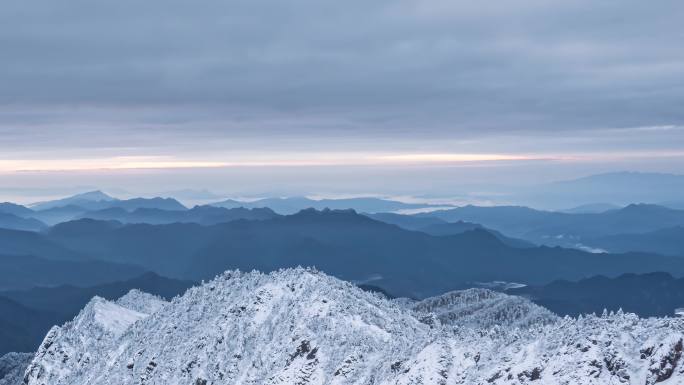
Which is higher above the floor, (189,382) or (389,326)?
(389,326)

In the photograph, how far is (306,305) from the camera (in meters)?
187

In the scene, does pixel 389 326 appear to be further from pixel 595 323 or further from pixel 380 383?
pixel 595 323

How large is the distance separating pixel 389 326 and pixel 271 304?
3512cm

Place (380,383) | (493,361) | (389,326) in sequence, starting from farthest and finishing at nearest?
(389,326) < (380,383) < (493,361)

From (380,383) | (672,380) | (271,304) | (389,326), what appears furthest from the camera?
(271,304)

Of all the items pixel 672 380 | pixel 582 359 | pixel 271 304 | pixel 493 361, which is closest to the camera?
pixel 672 380

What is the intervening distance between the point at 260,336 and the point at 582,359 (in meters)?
88.5

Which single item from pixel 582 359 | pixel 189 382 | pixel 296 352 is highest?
pixel 582 359

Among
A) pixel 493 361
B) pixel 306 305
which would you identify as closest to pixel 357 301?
pixel 306 305

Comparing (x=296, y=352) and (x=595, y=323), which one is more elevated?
(x=595, y=323)

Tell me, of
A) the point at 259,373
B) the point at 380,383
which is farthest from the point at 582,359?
the point at 259,373

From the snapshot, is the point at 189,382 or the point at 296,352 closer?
the point at 296,352

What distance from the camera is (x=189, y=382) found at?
188 meters

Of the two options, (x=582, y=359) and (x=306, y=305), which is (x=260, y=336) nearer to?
(x=306, y=305)
